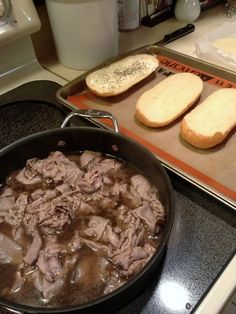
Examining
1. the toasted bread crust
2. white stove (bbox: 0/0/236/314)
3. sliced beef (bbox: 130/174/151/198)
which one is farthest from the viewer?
the toasted bread crust

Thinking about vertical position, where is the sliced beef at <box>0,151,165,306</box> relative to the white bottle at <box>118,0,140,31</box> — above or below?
below

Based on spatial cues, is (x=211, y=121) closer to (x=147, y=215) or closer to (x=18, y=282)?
(x=147, y=215)

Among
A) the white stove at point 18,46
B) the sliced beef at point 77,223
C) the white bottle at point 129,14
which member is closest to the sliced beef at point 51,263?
the sliced beef at point 77,223

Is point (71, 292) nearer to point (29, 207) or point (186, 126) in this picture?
point (29, 207)

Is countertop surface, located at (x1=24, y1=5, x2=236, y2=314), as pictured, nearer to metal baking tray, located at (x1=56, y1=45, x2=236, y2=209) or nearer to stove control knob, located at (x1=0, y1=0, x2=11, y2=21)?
metal baking tray, located at (x1=56, y1=45, x2=236, y2=209)

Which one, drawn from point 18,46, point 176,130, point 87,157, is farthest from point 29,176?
point 18,46

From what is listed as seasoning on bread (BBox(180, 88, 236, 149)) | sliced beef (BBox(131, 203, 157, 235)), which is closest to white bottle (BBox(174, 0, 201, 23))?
seasoning on bread (BBox(180, 88, 236, 149))

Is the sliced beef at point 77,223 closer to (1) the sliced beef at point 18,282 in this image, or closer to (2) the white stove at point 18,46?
(1) the sliced beef at point 18,282
